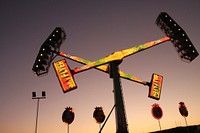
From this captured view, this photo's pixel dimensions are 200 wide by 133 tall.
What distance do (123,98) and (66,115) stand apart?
18.5 metres

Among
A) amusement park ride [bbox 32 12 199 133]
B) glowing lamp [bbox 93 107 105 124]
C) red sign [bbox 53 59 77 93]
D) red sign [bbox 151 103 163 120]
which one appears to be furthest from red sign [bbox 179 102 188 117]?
red sign [bbox 53 59 77 93]

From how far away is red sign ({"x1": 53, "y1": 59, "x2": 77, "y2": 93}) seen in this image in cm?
1226

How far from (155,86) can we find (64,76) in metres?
7.32

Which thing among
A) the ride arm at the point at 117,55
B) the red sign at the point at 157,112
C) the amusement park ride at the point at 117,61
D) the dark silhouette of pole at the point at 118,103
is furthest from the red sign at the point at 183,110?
the dark silhouette of pole at the point at 118,103

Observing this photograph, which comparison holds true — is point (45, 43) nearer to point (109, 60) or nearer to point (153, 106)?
point (109, 60)

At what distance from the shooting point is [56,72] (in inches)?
496

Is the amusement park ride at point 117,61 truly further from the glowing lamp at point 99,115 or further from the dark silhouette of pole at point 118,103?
the glowing lamp at point 99,115

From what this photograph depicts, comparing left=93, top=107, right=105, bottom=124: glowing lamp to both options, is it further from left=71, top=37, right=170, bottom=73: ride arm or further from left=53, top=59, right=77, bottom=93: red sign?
left=53, top=59, right=77, bottom=93: red sign

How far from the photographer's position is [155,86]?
15.2 metres

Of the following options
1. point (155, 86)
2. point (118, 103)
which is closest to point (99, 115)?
point (155, 86)

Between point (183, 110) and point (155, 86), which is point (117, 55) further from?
point (183, 110)

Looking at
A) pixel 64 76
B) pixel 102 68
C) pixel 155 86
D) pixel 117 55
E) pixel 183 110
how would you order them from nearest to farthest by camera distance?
1. pixel 64 76
2. pixel 117 55
3. pixel 102 68
4. pixel 155 86
5. pixel 183 110

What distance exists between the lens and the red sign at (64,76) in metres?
12.3

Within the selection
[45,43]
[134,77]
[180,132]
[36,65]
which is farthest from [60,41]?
[180,132]
